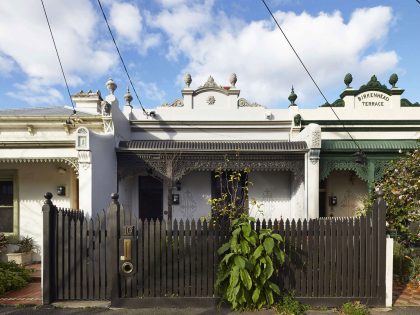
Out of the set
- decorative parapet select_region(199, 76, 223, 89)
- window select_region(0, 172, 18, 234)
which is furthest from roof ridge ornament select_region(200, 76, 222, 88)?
window select_region(0, 172, 18, 234)

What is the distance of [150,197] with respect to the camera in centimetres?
923

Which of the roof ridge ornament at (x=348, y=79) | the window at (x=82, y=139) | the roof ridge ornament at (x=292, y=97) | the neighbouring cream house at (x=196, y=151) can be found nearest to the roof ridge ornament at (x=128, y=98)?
the neighbouring cream house at (x=196, y=151)

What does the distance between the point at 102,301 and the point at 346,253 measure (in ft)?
Answer: 13.9

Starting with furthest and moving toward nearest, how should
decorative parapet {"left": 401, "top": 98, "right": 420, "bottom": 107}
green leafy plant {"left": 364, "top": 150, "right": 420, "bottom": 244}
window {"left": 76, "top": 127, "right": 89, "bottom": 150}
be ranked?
decorative parapet {"left": 401, "top": 98, "right": 420, "bottom": 107}, window {"left": 76, "top": 127, "right": 89, "bottom": 150}, green leafy plant {"left": 364, "top": 150, "right": 420, "bottom": 244}

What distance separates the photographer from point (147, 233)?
4.57 meters

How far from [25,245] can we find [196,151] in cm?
533

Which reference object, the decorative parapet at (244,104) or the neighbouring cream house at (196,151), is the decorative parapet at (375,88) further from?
the decorative parapet at (244,104)

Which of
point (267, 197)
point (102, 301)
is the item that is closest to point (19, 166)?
point (102, 301)

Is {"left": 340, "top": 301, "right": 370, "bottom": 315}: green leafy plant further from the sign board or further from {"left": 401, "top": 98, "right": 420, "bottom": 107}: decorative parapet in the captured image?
{"left": 401, "top": 98, "right": 420, "bottom": 107}: decorative parapet

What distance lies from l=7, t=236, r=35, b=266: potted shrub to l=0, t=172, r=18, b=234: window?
605mm

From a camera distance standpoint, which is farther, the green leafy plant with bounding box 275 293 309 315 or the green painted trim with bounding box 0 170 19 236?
the green painted trim with bounding box 0 170 19 236

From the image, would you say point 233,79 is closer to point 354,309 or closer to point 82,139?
point 82,139

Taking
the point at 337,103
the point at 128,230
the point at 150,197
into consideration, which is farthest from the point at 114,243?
the point at 337,103

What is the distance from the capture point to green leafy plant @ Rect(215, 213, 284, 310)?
13.7 feet
